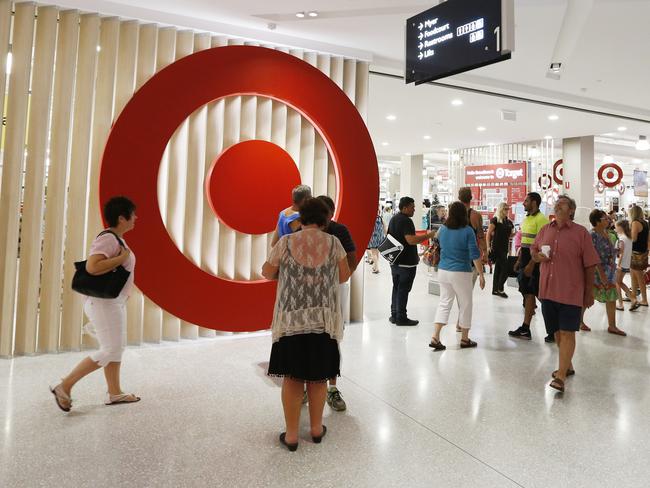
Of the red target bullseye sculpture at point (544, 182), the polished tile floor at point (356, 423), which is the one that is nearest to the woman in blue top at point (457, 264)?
the polished tile floor at point (356, 423)

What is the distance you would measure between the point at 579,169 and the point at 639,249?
484 cm

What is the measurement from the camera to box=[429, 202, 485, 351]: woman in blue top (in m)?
4.53

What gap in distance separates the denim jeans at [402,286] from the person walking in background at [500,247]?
2.81 m

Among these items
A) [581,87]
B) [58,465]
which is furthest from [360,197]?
[581,87]

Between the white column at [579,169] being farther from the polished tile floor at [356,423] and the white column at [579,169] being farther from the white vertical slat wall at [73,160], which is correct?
the white vertical slat wall at [73,160]

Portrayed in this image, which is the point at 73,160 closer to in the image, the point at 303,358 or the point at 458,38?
the point at 303,358

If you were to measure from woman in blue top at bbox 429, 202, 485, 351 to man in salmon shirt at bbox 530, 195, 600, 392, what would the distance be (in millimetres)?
841

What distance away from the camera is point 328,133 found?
505 centimetres

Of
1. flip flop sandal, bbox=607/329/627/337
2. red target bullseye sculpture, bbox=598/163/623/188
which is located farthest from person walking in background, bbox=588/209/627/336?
red target bullseye sculpture, bbox=598/163/623/188

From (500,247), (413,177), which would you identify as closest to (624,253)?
(500,247)

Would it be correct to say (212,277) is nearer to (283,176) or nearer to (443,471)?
(283,176)

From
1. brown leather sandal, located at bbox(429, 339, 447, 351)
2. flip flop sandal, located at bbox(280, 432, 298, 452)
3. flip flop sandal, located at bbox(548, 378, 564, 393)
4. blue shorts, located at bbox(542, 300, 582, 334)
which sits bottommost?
flip flop sandal, located at bbox(280, 432, 298, 452)

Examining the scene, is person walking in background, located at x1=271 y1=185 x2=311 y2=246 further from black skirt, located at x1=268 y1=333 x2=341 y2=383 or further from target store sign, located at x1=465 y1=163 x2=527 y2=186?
target store sign, located at x1=465 y1=163 x2=527 y2=186

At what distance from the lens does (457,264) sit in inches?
180
